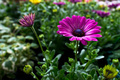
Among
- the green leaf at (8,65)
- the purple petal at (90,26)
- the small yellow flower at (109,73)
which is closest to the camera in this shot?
the small yellow flower at (109,73)

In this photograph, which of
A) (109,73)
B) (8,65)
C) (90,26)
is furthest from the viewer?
(8,65)

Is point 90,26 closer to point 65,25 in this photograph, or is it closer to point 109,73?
point 65,25

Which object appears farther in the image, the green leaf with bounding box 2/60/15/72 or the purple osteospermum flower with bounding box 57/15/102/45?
the green leaf with bounding box 2/60/15/72

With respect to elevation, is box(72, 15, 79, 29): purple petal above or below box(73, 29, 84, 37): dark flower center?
above

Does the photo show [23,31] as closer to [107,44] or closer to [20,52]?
[20,52]

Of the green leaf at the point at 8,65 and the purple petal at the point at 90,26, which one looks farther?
the green leaf at the point at 8,65

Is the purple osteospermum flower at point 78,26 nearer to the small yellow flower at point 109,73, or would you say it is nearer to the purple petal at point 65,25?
the purple petal at point 65,25

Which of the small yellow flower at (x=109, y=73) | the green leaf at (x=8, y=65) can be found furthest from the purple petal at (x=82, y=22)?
the green leaf at (x=8, y=65)

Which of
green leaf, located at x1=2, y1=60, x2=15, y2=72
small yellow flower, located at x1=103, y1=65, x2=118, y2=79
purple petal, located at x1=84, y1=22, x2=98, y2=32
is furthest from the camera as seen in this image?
green leaf, located at x1=2, y1=60, x2=15, y2=72

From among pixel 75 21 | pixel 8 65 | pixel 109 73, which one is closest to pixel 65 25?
pixel 75 21

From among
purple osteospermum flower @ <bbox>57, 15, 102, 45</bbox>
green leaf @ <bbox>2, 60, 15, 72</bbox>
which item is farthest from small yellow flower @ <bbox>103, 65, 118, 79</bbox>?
green leaf @ <bbox>2, 60, 15, 72</bbox>

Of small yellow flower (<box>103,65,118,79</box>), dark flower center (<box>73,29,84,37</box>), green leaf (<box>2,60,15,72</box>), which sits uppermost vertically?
dark flower center (<box>73,29,84,37</box>)

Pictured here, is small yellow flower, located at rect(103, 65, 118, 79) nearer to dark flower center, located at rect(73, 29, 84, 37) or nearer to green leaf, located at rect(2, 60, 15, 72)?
dark flower center, located at rect(73, 29, 84, 37)

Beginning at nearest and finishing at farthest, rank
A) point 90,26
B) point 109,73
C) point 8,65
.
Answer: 1. point 109,73
2. point 90,26
3. point 8,65
